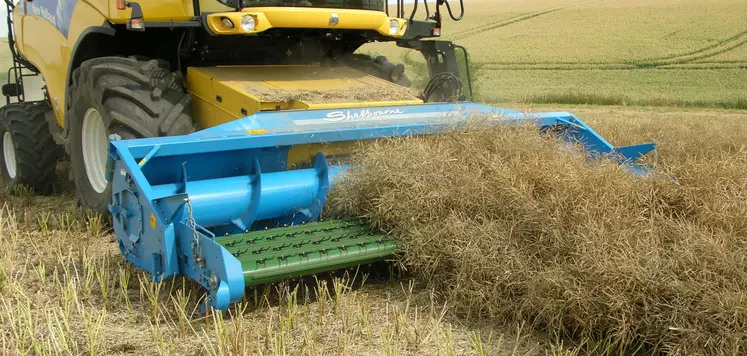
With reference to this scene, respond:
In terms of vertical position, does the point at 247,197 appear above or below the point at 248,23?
below

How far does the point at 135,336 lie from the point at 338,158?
148 cm

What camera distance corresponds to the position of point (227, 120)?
13.2 ft

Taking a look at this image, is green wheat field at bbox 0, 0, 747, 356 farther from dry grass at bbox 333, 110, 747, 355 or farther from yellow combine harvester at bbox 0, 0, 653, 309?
yellow combine harvester at bbox 0, 0, 653, 309

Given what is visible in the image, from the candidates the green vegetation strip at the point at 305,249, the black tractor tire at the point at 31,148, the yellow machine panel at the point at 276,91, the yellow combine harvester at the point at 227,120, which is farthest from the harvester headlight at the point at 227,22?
the black tractor tire at the point at 31,148

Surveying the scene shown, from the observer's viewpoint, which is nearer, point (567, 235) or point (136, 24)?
point (567, 235)

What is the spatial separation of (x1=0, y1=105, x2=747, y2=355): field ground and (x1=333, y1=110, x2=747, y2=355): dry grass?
156 mm

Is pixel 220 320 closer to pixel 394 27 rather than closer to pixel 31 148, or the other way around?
pixel 394 27

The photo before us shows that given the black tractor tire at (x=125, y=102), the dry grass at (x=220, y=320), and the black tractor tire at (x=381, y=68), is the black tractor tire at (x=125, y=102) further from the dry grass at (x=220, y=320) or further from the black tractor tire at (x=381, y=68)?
the black tractor tire at (x=381, y=68)

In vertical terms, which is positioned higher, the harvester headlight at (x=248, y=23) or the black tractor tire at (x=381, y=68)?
the harvester headlight at (x=248, y=23)

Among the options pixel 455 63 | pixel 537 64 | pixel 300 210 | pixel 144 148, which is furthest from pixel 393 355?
pixel 537 64

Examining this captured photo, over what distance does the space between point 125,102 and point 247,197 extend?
3.42 ft

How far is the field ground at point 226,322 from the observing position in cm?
248

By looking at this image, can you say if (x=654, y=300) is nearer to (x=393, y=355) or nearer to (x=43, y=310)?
(x=393, y=355)

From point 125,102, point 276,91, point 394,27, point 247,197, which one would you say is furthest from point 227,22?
point 394,27
